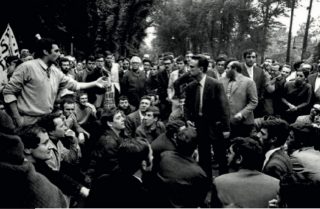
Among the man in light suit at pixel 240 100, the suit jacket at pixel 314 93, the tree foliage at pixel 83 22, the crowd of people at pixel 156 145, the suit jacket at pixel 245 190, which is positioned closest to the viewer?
the crowd of people at pixel 156 145

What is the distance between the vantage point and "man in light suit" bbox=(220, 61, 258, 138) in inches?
272

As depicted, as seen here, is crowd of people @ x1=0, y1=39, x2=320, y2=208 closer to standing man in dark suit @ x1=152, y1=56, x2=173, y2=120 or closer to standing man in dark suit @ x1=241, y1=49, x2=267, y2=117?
standing man in dark suit @ x1=241, y1=49, x2=267, y2=117

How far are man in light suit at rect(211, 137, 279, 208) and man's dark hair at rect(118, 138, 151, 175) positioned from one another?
670 mm

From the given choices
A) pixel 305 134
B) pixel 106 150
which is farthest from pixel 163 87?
pixel 305 134

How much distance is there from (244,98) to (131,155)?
408 cm

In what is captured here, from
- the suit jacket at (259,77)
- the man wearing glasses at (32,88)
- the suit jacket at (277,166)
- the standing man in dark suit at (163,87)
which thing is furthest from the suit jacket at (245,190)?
the standing man in dark suit at (163,87)

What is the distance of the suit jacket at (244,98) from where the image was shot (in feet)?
22.7

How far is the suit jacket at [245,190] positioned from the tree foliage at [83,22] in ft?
39.8

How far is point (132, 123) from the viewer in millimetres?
7094

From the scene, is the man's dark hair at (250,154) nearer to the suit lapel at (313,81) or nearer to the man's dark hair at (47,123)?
the man's dark hair at (47,123)

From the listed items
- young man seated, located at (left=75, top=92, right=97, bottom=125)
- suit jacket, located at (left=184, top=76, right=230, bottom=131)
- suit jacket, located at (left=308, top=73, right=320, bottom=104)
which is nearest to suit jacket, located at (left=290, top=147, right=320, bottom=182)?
suit jacket, located at (left=184, top=76, right=230, bottom=131)

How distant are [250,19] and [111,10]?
22.3m

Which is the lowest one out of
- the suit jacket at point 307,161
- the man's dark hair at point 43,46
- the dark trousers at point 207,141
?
the dark trousers at point 207,141

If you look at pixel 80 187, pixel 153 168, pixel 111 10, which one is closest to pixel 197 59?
pixel 153 168
